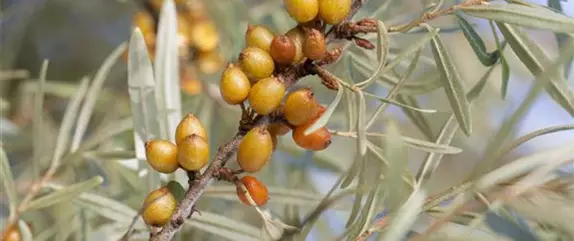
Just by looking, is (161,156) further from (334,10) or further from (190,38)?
(190,38)

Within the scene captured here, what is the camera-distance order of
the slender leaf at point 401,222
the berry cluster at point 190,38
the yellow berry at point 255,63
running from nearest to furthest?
the slender leaf at point 401,222 → the yellow berry at point 255,63 → the berry cluster at point 190,38

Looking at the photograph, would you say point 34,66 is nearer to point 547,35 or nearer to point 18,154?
point 18,154

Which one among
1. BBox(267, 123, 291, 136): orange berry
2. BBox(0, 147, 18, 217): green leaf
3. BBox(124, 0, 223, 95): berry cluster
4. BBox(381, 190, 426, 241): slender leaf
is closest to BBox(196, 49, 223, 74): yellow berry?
BBox(124, 0, 223, 95): berry cluster

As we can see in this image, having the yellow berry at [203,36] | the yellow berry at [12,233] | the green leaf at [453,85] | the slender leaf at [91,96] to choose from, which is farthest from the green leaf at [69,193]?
the yellow berry at [203,36]

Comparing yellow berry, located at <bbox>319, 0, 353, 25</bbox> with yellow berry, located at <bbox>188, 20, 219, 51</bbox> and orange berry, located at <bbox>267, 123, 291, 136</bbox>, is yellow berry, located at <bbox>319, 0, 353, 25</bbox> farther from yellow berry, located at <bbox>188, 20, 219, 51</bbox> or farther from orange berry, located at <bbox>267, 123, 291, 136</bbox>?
yellow berry, located at <bbox>188, 20, 219, 51</bbox>

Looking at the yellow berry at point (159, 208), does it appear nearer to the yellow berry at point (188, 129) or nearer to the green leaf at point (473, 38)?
the yellow berry at point (188, 129)

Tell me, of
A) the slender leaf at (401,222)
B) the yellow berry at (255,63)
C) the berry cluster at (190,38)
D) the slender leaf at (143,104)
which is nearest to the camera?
the slender leaf at (401,222)
